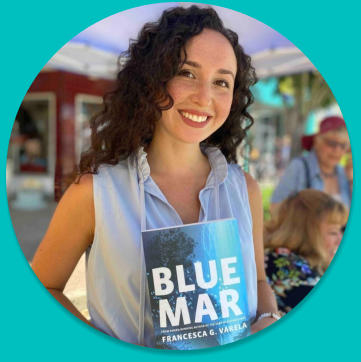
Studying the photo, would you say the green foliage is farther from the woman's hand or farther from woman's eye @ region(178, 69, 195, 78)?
woman's eye @ region(178, 69, 195, 78)

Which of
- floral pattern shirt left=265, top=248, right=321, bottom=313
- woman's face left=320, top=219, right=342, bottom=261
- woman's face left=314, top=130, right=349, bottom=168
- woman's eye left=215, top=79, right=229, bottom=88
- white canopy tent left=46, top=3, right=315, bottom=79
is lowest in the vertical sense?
floral pattern shirt left=265, top=248, right=321, bottom=313

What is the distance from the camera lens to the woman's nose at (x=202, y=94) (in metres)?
0.83

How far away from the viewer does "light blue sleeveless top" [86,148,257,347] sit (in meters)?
0.89

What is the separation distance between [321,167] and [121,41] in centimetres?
126

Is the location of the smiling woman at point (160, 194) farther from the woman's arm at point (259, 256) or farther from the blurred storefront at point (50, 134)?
the blurred storefront at point (50, 134)

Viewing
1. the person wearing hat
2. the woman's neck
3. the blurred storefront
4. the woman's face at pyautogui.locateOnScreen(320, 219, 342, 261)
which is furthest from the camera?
the person wearing hat

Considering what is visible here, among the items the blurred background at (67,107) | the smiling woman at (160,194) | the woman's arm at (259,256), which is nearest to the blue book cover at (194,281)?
the smiling woman at (160,194)

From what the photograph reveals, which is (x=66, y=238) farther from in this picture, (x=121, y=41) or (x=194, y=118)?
(x=121, y=41)

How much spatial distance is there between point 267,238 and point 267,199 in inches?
10.7

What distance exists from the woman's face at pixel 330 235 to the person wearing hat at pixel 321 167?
0.14 metres

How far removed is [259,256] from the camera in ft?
3.55

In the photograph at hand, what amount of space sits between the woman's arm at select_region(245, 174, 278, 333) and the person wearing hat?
0.75 meters

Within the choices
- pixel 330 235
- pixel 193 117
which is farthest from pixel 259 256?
pixel 330 235

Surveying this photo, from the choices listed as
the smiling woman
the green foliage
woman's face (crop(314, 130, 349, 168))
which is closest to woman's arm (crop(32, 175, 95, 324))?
the smiling woman
